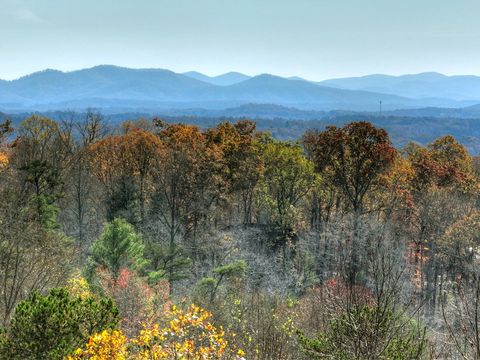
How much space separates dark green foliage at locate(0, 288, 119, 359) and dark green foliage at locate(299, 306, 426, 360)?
5.33 metres

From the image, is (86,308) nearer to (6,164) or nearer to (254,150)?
(254,150)

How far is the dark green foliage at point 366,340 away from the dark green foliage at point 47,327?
17.5 feet

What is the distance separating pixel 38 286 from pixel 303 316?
12.5 m

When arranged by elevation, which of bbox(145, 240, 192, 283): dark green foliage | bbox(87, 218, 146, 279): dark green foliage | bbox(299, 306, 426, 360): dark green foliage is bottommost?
bbox(145, 240, 192, 283): dark green foliage

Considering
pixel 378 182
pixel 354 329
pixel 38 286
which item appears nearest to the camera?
pixel 354 329

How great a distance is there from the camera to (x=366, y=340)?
795cm

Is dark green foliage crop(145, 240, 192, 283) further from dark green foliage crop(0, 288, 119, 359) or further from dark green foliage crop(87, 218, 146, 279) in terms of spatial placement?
dark green foliage crop(0, 288, 119, 359)

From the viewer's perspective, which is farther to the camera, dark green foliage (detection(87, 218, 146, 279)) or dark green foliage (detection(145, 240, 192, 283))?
dark green foliage (detection(145, 240, 192, 283))

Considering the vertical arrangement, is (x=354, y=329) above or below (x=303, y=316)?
above

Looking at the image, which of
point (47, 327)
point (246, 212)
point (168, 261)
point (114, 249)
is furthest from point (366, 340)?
point (246, 212)

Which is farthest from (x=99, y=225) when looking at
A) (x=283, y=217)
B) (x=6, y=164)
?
(x=283, y=217)

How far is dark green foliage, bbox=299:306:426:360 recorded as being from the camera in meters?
8.09

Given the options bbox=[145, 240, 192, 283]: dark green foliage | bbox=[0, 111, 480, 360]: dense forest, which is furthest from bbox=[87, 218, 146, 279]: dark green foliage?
bbox=[145, 240, 192, 283]: dark green foliage

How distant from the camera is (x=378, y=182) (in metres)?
36.2
